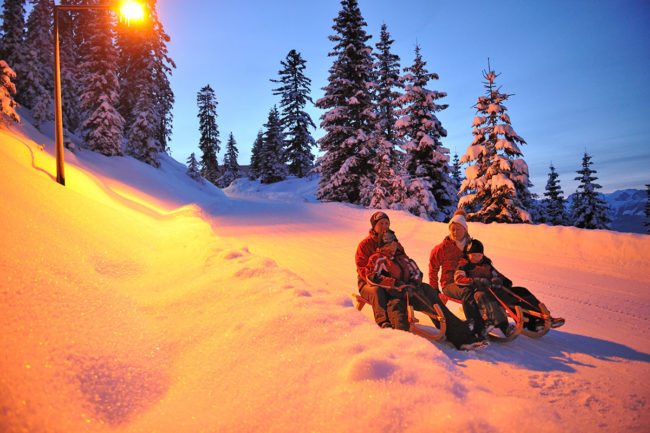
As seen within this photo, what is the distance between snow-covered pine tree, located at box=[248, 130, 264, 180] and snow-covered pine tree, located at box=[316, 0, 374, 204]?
96.5ft

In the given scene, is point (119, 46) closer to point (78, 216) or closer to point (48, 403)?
point (78, 216)

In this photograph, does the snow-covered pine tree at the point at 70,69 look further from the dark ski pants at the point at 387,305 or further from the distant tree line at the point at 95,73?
the dark ski pants at the point at 387,305

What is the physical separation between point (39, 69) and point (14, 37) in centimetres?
259

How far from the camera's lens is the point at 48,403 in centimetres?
187

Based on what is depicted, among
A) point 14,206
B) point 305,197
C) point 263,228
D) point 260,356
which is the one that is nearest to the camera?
point 260,356

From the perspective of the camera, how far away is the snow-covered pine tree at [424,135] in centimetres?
2094

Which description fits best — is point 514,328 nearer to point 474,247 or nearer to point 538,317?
point 538,317

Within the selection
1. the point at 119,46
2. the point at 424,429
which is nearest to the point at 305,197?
the point at 119,46

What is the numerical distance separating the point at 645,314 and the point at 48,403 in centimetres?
764

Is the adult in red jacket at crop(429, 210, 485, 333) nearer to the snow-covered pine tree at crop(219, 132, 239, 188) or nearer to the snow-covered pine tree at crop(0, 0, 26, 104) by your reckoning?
the snow-covered pine tree at crop(0, 0, 26, 104)

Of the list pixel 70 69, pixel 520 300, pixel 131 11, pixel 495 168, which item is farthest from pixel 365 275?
pixel 70 69

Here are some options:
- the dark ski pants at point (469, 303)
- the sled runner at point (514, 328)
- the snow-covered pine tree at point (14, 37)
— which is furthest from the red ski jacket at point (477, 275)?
the snow-covered pine tree at point (14, 37)

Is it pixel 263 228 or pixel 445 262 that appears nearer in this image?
pixel 445 262

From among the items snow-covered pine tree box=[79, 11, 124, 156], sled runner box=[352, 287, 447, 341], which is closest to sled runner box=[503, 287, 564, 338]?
sled runner box=[352, 287, 447, 341]
